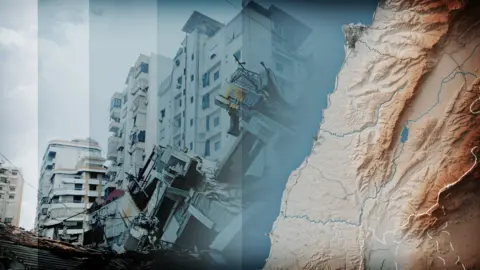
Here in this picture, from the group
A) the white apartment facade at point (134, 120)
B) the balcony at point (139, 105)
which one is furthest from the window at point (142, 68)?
the balcony at point (139, 105)

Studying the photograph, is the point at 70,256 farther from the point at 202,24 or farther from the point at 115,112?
the point at 202,24

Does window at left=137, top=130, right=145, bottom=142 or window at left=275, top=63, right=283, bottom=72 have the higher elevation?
window at left=275, top=63, right=283, bottom=72

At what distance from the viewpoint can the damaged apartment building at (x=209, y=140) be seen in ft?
8.00

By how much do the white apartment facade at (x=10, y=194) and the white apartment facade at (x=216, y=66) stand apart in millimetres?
776

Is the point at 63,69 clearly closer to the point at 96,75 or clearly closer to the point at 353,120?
the point at 96,75

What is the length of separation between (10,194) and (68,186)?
295mm

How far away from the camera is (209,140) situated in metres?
2.49

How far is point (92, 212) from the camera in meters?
2.40

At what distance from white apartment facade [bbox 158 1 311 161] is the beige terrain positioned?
34cm

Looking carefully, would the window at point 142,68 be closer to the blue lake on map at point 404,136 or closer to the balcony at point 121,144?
the balcony at point 121,144

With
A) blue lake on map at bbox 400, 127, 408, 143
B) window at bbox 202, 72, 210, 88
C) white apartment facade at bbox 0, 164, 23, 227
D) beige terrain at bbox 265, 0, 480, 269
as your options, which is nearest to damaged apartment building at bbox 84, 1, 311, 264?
window at bbox 202, 72, 210, 88

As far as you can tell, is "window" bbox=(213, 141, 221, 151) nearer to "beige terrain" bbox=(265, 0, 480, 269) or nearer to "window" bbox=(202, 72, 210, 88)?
"window" bbox=(202, 72, 210, 88)

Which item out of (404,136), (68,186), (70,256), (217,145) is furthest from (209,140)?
(404,136)

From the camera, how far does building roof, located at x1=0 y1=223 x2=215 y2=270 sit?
7.57ft
